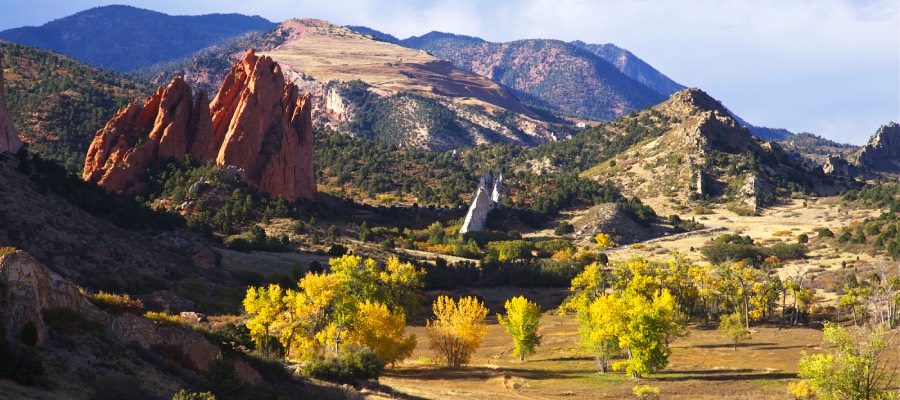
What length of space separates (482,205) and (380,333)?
87265 mm

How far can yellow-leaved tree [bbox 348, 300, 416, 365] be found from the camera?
49156 mm

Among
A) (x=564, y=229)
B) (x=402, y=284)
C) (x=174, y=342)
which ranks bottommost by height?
(x=174, y=342)

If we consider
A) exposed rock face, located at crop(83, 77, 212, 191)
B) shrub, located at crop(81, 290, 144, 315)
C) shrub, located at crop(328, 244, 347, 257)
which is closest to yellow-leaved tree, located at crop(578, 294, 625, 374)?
shrub, located at crop(81, 290, 144, 315)

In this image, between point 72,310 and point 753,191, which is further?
point 753,191

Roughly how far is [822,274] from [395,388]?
72954 millimetres

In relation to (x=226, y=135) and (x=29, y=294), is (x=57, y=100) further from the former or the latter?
(x=29, y=294)

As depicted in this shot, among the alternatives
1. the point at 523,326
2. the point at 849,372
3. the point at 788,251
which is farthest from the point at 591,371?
the point at 788,251

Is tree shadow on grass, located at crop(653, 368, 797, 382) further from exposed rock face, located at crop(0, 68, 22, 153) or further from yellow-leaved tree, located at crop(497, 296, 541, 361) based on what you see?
exposed rock face, located at crop(0, 68, 22, 153)

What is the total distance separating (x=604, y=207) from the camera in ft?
482

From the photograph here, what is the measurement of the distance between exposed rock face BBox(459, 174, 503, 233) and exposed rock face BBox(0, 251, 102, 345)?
330ft

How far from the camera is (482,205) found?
136m

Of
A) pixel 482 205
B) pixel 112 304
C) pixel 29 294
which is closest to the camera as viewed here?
pixel 29 294

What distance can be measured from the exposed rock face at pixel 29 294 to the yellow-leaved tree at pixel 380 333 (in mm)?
Answer: 21502

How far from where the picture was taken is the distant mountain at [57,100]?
12612 centimetres
